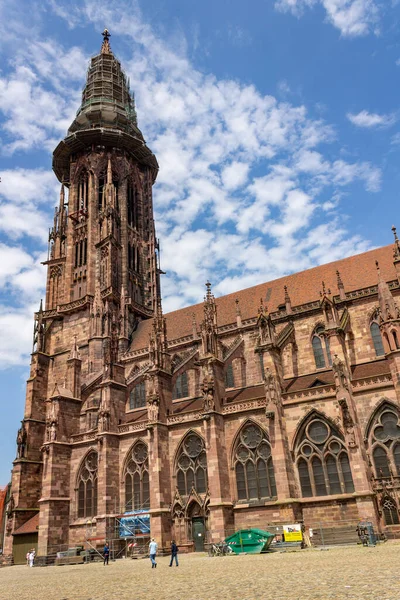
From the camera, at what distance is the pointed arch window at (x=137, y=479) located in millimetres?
27016

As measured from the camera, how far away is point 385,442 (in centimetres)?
2067

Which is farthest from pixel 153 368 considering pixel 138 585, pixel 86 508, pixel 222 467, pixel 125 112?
pixel 125 112

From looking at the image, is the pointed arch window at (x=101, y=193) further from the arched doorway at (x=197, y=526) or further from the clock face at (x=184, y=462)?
the arched doorway at (x=197, y=526)

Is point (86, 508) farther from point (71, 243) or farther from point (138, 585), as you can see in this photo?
point (71, 243)

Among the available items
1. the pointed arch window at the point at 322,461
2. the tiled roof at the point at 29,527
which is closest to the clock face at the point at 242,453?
the pointed arch window at the point at 322,461

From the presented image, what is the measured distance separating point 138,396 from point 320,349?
13130 mm

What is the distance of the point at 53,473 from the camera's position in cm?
2948

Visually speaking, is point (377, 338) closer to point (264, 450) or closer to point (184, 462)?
point (264, 450)

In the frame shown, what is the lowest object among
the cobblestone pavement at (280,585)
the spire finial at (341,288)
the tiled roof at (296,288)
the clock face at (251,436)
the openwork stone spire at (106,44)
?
the cobblestone pavement at (280,585)

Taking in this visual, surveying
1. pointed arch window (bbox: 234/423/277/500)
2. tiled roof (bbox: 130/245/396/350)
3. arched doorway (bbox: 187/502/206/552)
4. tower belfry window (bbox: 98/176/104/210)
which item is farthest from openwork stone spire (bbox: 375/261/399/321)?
tower belfry window (bbox: 98/176/104/210)

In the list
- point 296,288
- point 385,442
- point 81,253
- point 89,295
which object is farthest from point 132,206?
point 385,442

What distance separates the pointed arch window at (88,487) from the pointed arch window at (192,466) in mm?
6193

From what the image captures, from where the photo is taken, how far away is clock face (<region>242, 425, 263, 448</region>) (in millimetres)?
23859

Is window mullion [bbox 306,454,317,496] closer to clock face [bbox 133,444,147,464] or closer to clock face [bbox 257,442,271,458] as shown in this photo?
clock face [bbox 257,442,271,458]
